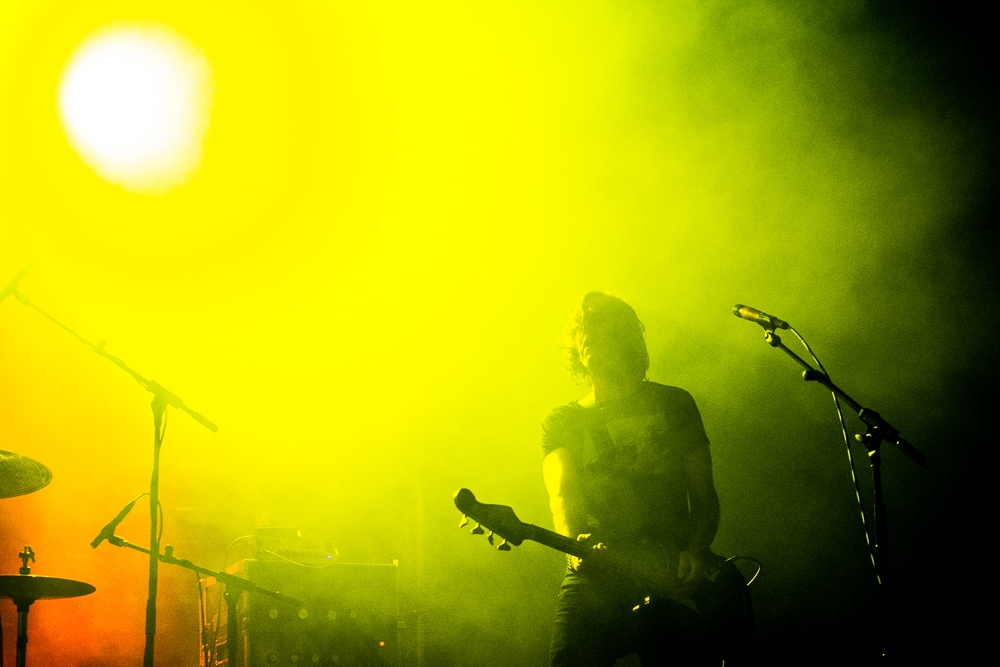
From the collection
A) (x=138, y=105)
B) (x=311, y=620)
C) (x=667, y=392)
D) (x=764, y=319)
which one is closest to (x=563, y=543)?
(x=667, y=392)

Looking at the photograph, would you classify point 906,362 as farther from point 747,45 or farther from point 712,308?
point 747,45

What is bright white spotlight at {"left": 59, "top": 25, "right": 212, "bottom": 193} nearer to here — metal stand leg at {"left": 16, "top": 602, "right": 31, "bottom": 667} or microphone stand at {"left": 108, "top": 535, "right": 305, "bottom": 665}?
microphone stand at {"left": 108, "top": 535, "right": 305, "bottom": 665}

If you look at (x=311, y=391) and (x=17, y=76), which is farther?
(x=311, y=391)

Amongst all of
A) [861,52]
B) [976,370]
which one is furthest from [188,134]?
[976,370]

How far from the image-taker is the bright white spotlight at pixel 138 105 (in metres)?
4.27

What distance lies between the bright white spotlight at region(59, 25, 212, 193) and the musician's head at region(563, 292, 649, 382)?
9.80 feet

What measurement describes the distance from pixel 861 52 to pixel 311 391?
3.68 m

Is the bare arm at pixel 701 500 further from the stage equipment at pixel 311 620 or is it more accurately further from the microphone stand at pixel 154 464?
the stage equipment at pixel 311 620

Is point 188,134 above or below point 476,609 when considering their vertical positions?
above

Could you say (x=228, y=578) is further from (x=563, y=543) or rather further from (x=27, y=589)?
(x=563, y=543)

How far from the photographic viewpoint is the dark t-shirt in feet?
7.20

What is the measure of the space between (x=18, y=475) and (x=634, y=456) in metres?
2.34

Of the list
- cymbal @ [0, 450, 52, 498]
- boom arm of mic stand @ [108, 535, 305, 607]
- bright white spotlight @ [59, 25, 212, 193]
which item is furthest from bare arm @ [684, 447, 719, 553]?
bright white spotlight @ [59, 25, 212, 193]

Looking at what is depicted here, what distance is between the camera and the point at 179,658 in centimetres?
457
